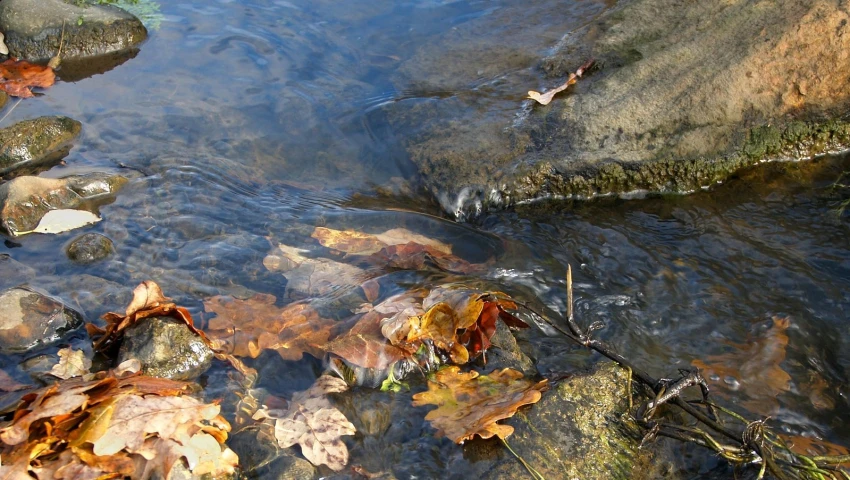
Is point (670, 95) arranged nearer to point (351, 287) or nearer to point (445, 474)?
point (351, 287)

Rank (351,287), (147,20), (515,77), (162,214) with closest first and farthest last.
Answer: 1. (351,287)
2. (162,214)
3. (515,77)
4. (147,20)

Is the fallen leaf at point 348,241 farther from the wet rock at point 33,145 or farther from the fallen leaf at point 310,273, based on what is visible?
the wet rock at point 33,145

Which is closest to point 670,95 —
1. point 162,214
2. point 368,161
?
point 368,161

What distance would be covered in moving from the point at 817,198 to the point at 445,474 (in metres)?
3.30

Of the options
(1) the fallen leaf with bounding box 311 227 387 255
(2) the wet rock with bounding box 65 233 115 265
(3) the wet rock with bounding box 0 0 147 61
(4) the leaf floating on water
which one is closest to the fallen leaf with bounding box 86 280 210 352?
(2) the wet rock with bounding box 65 233 115 265

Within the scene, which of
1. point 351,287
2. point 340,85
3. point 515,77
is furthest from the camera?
point 340,85

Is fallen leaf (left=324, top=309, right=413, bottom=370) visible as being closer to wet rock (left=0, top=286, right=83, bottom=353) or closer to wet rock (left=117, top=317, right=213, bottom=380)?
wet rock (left=117, top=317, right=213, bottom=380)

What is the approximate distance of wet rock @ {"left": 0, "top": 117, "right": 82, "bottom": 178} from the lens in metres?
5.10

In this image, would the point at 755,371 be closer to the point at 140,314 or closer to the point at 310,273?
the point at 310,273

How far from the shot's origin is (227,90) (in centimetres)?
624

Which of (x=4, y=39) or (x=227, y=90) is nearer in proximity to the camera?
(x=227, y=90)

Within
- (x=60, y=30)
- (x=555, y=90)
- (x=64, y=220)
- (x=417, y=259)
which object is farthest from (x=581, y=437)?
(x=60, y=30)

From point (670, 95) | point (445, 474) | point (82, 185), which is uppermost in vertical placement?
point (670, 95)

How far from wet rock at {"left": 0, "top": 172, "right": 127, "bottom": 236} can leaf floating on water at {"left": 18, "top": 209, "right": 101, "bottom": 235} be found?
0.23ft
